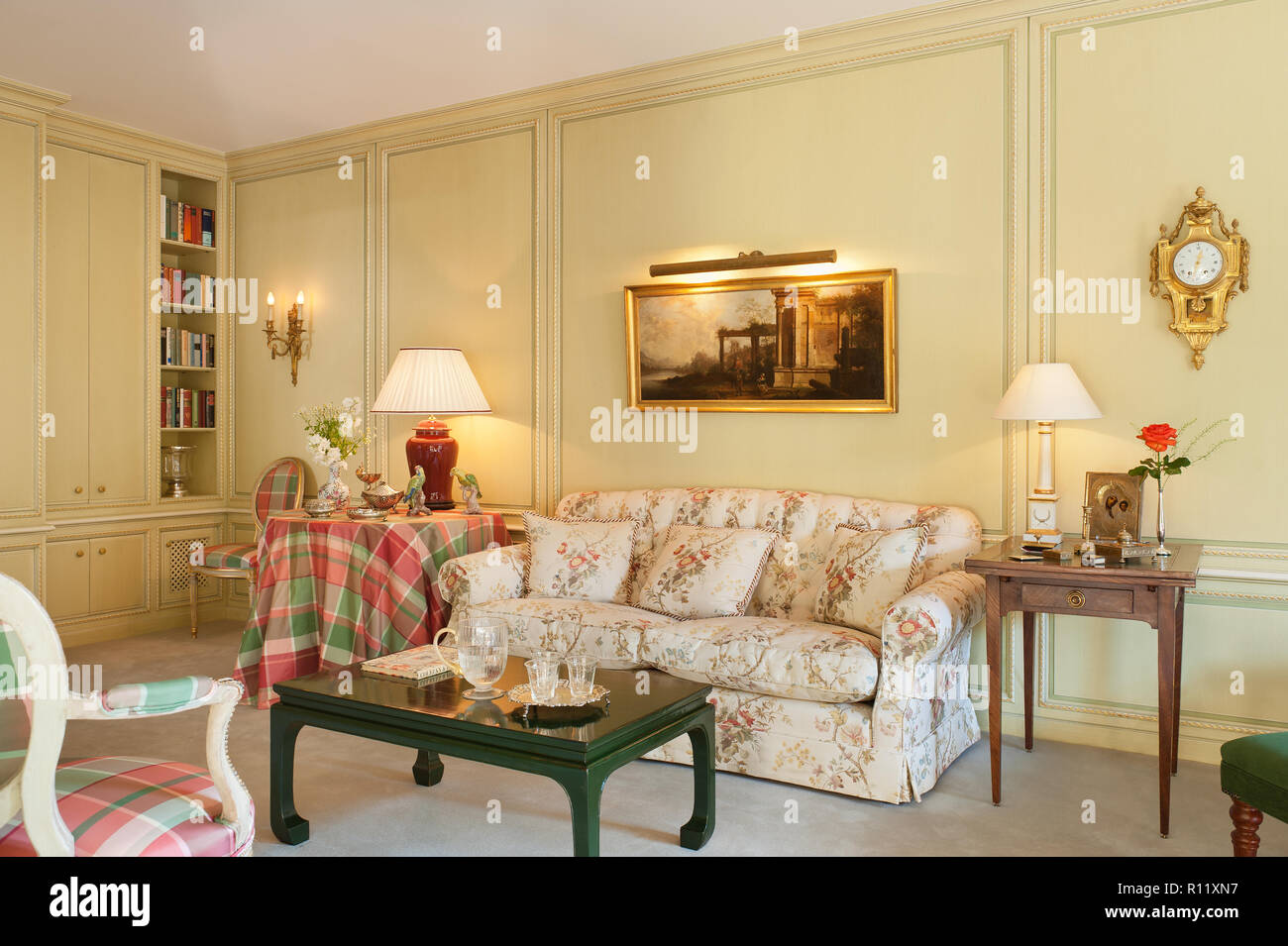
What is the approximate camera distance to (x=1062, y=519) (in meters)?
3.80

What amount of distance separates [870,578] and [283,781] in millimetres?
2007

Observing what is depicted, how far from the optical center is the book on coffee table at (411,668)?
296 cm

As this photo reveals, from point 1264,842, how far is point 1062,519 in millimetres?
1323

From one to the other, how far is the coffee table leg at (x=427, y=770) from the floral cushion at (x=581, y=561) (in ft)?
3.19

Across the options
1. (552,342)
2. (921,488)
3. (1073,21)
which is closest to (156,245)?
(552,342)

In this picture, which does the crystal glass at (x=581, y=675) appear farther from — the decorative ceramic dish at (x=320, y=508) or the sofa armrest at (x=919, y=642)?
the decorative ceramic dish at (x=320, y=508)

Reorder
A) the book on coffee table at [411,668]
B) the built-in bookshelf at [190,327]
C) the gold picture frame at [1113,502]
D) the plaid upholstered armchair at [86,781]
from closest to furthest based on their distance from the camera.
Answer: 1. the plaid upholstered armchair at [86,781]
2. the book on coffee table at [411,668]
3. the gold picture frame at [1113,502]
4. the built-in bookshelf at [190,327]

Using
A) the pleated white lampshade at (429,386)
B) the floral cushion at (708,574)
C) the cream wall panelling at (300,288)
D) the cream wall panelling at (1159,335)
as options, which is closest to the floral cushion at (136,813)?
the floral cushion at (708,574)

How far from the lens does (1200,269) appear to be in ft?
11.5

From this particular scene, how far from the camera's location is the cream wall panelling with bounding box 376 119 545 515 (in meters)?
5.02

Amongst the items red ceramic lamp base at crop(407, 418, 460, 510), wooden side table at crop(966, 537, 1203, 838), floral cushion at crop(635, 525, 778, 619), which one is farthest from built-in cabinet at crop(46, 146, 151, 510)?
wooden side table at crop(966, 537, 1203, 838)
